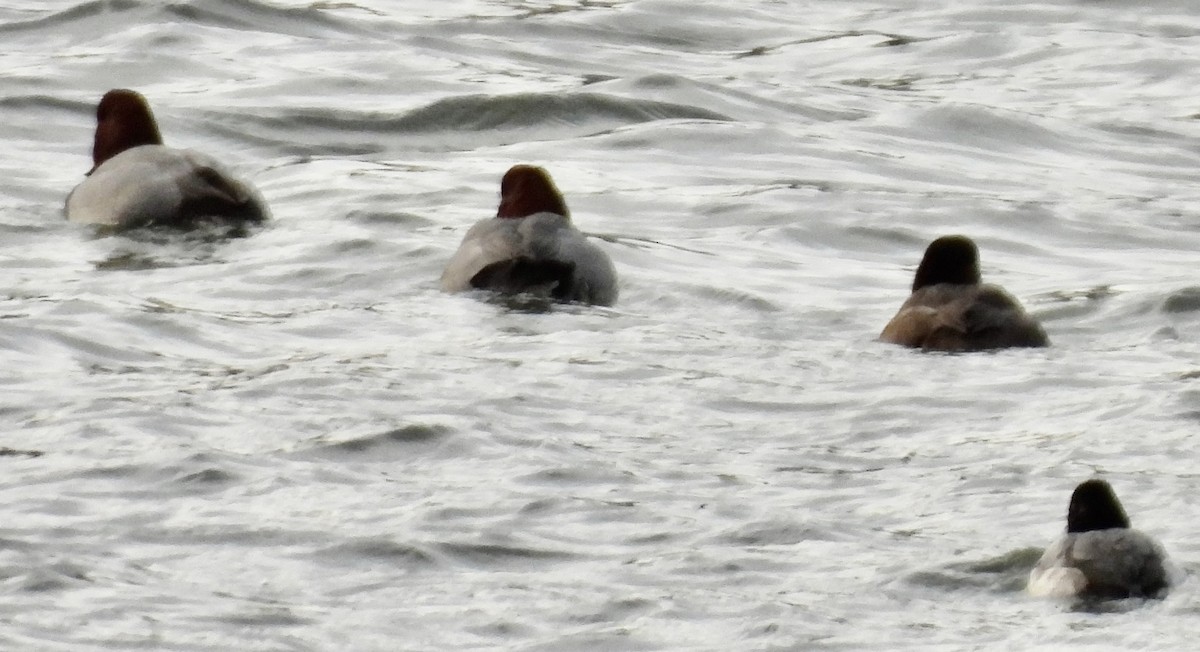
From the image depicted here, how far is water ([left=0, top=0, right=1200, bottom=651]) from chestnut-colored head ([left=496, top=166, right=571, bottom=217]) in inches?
23.4

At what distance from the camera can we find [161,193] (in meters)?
13.7

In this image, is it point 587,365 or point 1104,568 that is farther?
point 587,365

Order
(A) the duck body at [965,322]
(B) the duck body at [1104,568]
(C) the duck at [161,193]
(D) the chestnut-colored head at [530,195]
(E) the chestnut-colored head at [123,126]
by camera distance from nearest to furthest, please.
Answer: (B) the duck body at [1104,568], (A) the duck body at [965,322], (D) the chestnut-colored head at [530,195], (C) the duck at [161,193], (E) the chestnut-colored head at [123,126]

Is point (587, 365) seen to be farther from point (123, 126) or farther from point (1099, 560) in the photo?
point (123, 126)

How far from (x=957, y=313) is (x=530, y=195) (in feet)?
7.83

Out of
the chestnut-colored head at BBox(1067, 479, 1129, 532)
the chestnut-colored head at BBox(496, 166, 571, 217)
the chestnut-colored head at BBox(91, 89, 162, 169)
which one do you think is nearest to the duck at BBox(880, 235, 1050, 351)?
the chestnut-colored head at BBox(496, 166, 571, 217)

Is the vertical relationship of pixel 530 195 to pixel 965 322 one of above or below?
above

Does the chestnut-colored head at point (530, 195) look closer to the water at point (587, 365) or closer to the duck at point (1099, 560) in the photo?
the water at point (587, 365)

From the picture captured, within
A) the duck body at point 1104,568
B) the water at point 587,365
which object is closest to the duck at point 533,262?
the water at point 587,365

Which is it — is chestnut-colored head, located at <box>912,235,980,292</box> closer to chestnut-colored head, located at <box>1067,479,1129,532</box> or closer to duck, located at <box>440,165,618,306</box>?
duck, located at <box>440,165,618,306</box>

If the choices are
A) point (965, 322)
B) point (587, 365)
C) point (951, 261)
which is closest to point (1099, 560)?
point (587, 365)

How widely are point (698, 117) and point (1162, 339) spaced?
7.26m

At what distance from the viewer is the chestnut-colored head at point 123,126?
14.8 metres

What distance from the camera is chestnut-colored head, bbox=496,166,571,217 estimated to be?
12586mm
